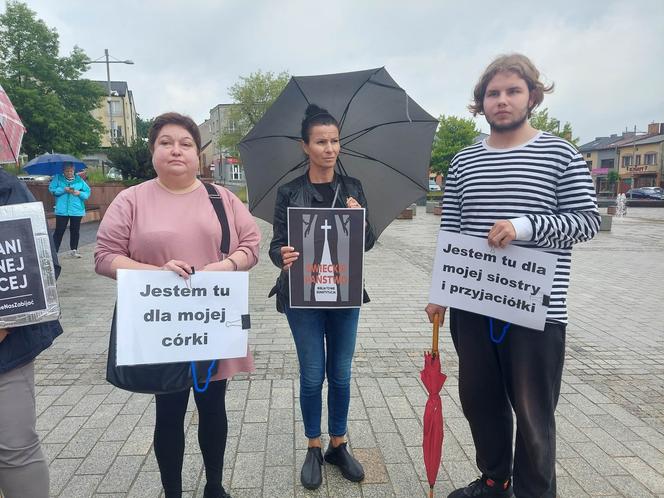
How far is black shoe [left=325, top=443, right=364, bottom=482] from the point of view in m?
2.84

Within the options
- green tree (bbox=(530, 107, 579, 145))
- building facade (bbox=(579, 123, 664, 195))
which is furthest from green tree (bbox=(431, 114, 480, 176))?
building facade (bbox=(579, 123, 664, 195))

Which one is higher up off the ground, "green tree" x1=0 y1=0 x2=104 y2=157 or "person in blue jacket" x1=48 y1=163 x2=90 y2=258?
"green tree" x1=0 y1=0 x2=104 y2=157

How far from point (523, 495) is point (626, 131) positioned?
96574mm

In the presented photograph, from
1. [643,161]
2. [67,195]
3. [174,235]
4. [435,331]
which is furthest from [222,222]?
[643,161]

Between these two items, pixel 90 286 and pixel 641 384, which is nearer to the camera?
pixel 641 384

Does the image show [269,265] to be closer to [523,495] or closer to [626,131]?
[523,495]

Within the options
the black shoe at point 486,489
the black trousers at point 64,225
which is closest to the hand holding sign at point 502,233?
the black shoe at point 486,489

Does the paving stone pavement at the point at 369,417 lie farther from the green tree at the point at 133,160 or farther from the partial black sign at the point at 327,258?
the green tree at the point at 133,160

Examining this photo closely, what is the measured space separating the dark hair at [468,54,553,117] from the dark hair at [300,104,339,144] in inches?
30.5

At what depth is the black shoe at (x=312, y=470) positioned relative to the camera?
277 cm

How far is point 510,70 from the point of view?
223cm

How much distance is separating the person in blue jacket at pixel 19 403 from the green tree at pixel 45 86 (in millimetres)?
31201

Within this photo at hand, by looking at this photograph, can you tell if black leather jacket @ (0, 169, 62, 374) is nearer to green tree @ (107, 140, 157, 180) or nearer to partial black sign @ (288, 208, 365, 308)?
partial black sign @ (288, 208, 365, 308)

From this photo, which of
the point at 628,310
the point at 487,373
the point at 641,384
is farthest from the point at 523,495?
the point at 628,310
